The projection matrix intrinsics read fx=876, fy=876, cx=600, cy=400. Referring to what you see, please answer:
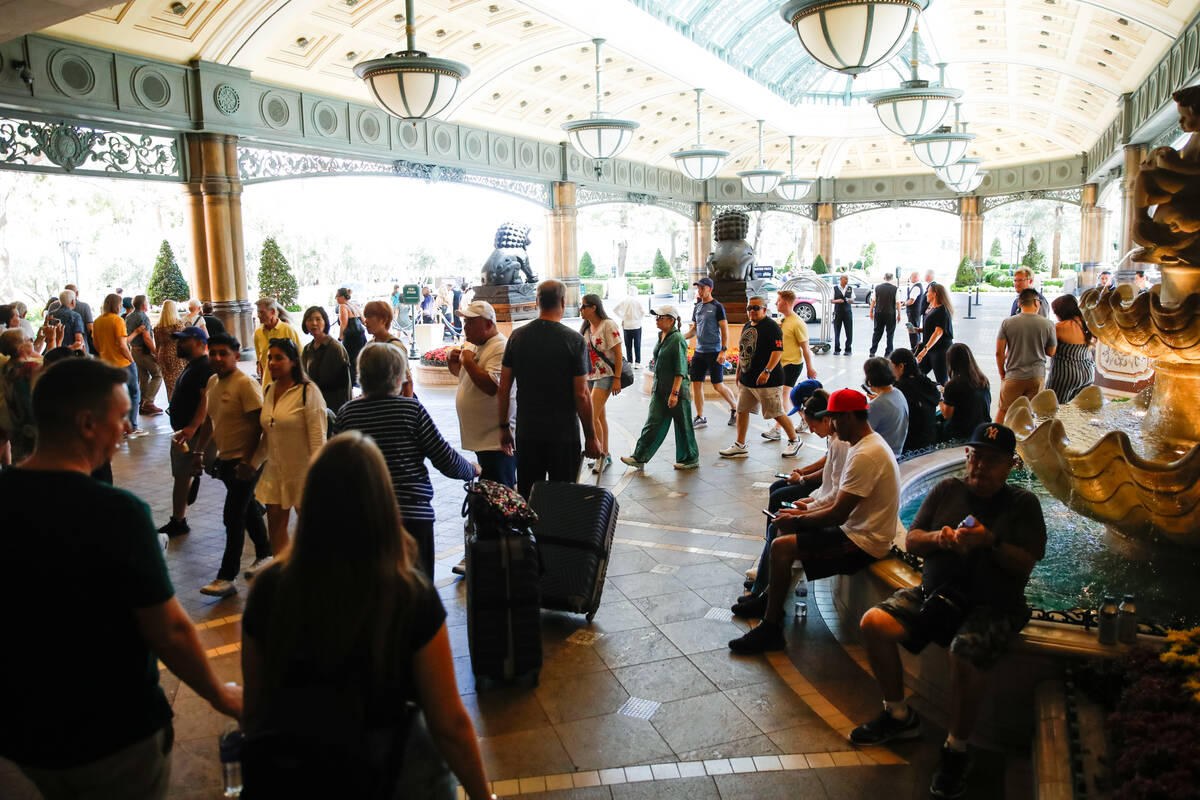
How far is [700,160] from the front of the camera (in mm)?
16297

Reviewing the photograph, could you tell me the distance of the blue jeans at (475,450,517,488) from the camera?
5238mm

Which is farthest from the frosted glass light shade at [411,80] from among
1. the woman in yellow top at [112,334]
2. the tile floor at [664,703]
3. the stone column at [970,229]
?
the stone column at [970,229]

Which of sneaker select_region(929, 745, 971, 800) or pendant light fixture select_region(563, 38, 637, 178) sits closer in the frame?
sneaker select_region(929, 745, 971, 800)

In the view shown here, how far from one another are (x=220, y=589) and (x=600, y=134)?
9630mm

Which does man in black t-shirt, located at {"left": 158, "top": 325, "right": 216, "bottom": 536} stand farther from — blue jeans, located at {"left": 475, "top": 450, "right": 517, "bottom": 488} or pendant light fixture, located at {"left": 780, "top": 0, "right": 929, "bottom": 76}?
pendant light fixture, located at {"left": 780, "top": 0, "right": 929, "bottom": 76}

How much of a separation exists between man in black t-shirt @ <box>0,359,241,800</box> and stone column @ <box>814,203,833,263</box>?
105 ft

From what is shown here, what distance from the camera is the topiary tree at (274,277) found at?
15.0m

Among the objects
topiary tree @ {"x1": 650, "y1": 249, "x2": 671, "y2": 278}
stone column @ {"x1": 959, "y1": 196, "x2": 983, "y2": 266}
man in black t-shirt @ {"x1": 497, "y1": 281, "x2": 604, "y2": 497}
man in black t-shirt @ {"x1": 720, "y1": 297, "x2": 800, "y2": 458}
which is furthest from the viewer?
topiary tree @ {"x1": 650, "y1": 249, "x2": 671, "y2": 278}

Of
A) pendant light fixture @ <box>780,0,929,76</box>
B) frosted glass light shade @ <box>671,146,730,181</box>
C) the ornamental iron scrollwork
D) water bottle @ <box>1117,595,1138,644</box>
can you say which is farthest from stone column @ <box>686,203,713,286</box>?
water bottle @ <box>1117,595,1138,644</box>

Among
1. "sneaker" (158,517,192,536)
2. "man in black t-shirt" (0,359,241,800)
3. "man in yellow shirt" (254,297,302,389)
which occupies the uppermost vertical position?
"man in yellow shirt" (254,297,302,389)

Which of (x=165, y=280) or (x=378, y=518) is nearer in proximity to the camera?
(x=378, y=518)

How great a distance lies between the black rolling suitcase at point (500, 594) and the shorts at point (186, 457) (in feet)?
8.89

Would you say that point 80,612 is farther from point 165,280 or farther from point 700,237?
point 700,237

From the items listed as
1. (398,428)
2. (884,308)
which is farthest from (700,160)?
(398,428)
